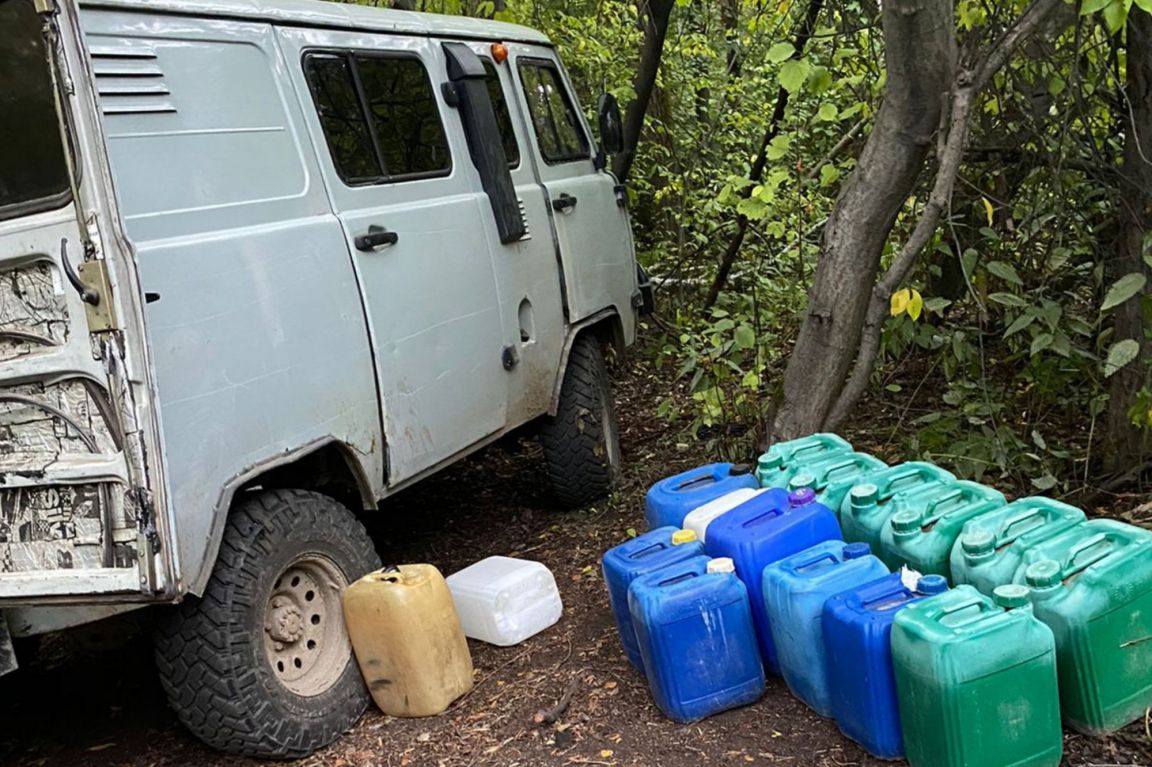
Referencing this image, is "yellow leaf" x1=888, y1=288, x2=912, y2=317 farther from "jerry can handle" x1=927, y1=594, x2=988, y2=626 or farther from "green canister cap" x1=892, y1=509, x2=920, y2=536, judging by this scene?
"jerry can handle" x1=927, y1=594, x2=988, y2=626

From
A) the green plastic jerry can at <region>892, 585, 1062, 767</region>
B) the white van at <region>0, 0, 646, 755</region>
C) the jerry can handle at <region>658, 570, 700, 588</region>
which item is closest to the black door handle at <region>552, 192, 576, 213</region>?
the white van at <region>0, 0, 646, 755</region>

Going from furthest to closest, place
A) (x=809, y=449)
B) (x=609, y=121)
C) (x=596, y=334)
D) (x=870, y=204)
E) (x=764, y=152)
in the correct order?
(x=764, y=152)
(x=596, y=334)
(x=609, y=121)
(x=870, y=204)
(x=809, y=449)

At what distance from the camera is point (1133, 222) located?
445cm

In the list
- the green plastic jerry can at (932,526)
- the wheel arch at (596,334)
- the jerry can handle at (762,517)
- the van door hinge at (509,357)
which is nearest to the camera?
the green plastic jerry can at (932,526)

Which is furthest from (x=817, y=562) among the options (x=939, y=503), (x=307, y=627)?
(x=307, y=627)

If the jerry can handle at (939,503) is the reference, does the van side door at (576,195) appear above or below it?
above

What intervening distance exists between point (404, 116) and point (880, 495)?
7.79 ft

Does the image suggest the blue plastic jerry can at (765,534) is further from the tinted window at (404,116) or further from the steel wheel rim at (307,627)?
the tinted window at (404,116)

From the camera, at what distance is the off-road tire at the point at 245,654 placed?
3.07 m

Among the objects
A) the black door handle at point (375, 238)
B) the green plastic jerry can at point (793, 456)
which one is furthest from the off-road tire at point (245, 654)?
the green plastic jerry can at point (793, 456)

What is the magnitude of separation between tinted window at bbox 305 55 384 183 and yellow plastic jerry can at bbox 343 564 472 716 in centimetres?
148

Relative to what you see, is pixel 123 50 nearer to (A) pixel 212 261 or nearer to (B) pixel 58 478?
(A) pixel 212 261

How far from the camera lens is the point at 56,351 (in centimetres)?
282

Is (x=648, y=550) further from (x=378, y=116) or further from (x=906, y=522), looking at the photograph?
(x=378, y=116)
